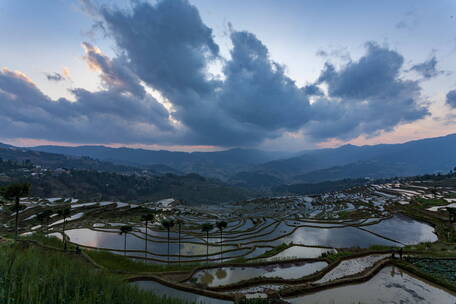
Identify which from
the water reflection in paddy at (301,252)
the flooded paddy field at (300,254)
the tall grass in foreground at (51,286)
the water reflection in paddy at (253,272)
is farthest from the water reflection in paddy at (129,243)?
the tall grass in foreground at (51,286)

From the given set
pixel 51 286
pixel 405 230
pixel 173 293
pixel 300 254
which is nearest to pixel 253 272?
pixel 173 293

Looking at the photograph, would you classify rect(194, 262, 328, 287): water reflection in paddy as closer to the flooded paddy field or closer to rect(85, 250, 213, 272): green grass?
the flooded paddy field

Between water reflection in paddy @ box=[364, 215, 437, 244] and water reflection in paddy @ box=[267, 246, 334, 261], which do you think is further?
water reflection in paddy @ box=[364, 215, 437, 244]

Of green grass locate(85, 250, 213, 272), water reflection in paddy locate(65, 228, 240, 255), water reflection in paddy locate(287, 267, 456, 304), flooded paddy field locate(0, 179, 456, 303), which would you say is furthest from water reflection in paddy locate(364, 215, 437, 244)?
green grass locate(85, 250, 213, 272)

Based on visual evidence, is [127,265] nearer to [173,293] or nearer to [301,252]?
[173,293]

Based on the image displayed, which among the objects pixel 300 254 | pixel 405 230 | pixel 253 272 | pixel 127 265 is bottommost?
pixel 405 230

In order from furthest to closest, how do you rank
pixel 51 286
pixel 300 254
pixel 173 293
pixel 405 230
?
pixel 405 230, pixel 300 254, pixel 173 293, pixel 51 286
